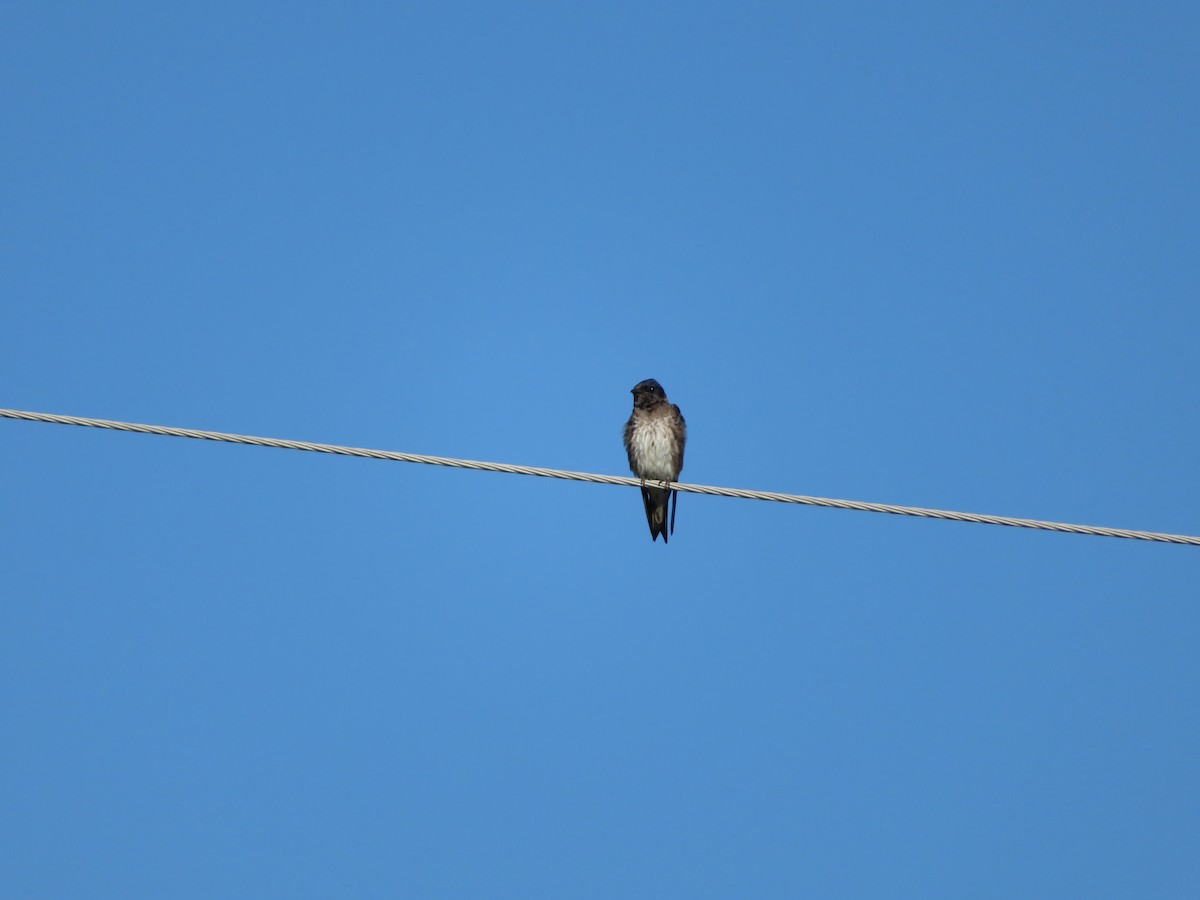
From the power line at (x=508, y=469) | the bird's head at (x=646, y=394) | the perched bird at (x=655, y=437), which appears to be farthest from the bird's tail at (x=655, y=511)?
the power line at (x=508, y=469)

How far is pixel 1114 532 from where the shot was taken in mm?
7008

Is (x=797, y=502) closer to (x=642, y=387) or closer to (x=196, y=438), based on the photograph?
(x=196, y=438)

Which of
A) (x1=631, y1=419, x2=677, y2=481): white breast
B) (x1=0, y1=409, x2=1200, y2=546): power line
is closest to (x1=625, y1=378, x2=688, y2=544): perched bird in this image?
(x1=631, y1=419, x2=677, y2=481): white breast

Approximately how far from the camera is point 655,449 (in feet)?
43.7

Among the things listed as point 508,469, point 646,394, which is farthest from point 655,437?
point 508,469

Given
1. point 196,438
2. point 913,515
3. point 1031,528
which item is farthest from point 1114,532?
point 196,438

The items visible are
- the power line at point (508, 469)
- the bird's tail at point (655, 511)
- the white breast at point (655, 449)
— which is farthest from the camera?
the bird's tail at point (655, 511)

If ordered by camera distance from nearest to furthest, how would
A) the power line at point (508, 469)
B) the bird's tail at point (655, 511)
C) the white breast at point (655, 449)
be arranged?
the power line at point (508, 469), the white breast at point (655, 449), the bird's tail at point (655, 511)

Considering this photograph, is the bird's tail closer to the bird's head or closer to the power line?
the bird's head

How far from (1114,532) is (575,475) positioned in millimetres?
3049

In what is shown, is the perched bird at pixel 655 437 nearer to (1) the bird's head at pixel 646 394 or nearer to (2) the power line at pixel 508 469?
(1) the bird's head at pixel 646 394

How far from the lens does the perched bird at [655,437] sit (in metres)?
13.3

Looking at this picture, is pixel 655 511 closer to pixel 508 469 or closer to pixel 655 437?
pixel 655 437

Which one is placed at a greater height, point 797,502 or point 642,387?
point 642,387
